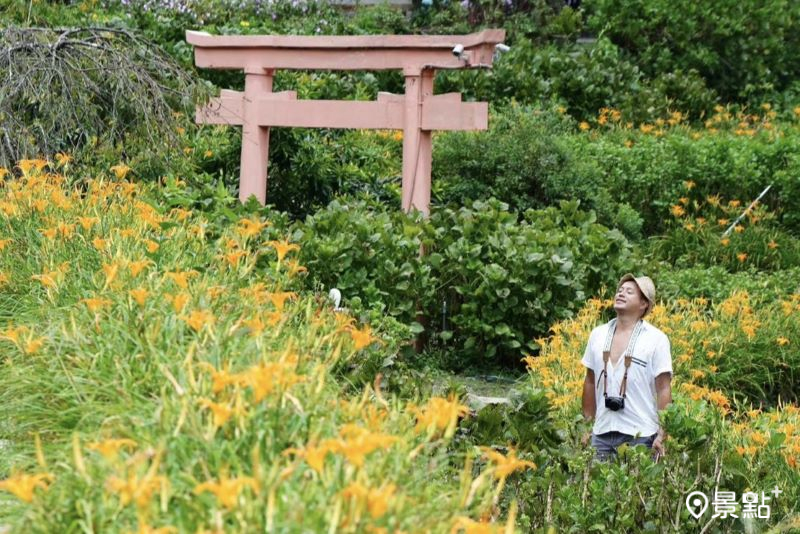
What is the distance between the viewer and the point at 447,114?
9305mm

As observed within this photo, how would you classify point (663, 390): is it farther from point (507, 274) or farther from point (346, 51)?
point (346, 51)

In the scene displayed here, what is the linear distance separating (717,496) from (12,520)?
2.95 m

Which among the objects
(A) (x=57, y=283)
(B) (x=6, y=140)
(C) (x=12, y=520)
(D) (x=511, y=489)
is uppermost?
(B) (x=6, y=140)

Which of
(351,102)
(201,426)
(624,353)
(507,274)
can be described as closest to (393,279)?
(507,274)

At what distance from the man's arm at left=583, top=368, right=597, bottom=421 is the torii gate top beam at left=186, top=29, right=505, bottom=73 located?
371cm

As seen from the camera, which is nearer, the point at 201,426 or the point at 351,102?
the point at 201,426

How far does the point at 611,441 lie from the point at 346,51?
187 inches

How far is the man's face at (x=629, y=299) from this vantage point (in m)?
6.03

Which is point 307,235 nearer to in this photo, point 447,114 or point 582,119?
point 447,114

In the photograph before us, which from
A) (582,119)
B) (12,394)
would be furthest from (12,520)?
(582,119)

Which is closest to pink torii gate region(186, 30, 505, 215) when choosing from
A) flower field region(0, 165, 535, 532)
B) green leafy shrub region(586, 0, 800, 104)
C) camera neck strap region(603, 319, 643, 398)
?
camera neck strap region(603, 319, 643, 398)

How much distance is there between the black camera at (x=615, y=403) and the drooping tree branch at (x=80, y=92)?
3772mm

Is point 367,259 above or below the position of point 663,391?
above

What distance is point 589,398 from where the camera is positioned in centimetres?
613
